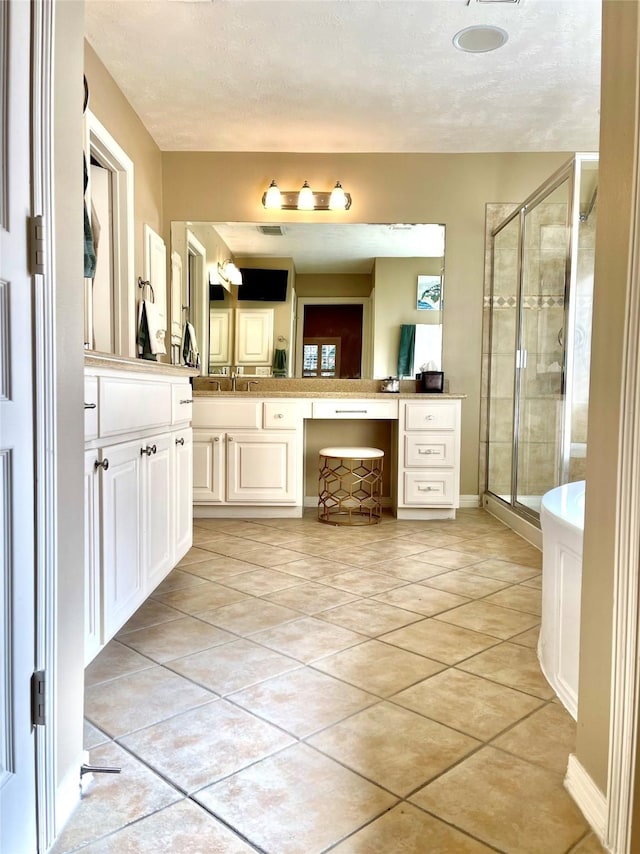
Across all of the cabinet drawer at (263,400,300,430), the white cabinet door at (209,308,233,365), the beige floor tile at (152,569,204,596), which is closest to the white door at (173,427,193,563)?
the beige floor tile at (152,569,204,596)

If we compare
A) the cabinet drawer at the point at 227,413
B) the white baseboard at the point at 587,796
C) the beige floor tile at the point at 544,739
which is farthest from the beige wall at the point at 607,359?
the cabinet drawer at the point at 227,413

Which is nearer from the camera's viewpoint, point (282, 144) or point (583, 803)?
point (583, 803)

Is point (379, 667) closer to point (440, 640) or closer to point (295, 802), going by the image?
point (440, 640)

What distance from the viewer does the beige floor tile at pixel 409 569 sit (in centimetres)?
285

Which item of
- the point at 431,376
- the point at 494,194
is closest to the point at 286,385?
the point at 431,376

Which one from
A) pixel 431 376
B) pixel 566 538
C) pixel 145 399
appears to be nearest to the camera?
pixel 566 538

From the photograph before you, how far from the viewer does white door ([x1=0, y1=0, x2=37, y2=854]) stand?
97cm

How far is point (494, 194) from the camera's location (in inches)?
173

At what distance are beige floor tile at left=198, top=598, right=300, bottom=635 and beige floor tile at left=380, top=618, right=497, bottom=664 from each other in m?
0.41

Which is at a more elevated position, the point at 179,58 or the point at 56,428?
the point at 179,58

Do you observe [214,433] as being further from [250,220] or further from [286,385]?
[250,220]

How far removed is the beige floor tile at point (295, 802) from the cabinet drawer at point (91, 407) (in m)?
0.90

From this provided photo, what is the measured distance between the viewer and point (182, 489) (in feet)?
8.89

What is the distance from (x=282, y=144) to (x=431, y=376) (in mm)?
1891
